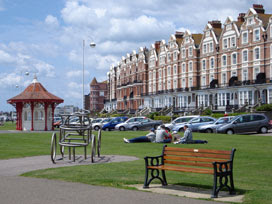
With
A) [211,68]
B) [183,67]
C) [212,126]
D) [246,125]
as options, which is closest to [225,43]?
[211,68]

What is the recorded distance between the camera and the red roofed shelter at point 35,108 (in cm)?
4412

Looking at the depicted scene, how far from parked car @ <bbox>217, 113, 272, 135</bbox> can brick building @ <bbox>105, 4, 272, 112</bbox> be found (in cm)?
2250

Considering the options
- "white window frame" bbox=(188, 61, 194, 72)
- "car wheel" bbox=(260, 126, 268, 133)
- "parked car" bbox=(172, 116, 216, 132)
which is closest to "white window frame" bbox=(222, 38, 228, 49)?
"white window frame" bbox=(188, 61, 194, 72)

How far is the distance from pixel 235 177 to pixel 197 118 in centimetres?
2722

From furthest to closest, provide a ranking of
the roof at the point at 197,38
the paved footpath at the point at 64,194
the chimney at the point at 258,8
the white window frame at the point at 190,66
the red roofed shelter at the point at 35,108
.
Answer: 1. the roof at the point at 197,38
2. the white window frame at the point at 190,66
3. the chimney at the point at 258,8
4. the red roofed shelter at the point at 35,108
5. the paved footpath at the point at 64,194

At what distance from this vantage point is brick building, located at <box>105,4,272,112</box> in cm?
5762

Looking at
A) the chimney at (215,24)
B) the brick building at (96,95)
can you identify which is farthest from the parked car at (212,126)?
the brick building at (96,95)

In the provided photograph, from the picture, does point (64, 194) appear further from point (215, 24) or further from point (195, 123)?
point (215, 24)

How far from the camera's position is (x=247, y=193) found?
8.78 metres

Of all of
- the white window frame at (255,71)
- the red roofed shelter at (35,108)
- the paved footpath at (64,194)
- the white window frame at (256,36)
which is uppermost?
the white window frame at (256,36)

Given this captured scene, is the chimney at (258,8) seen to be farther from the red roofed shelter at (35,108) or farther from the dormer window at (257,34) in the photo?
the red roofed shelter at (35,108)

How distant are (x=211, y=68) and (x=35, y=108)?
33.3 metres

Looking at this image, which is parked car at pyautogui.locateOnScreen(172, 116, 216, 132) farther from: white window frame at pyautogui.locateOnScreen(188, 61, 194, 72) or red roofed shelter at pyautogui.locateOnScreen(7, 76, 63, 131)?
white window frame at pyautogui.locateOnScreen(188, 61, 194, 72)

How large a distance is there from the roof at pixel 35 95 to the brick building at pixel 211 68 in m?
27.6
